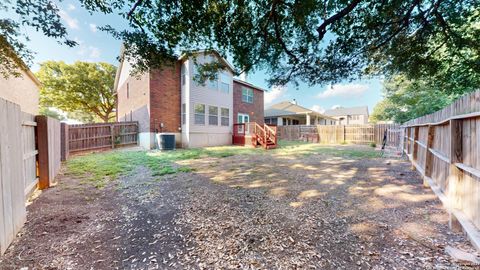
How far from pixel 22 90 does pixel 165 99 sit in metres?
8.06

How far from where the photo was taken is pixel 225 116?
48.7 feet

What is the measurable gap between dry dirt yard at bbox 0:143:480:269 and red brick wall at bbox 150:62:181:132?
7.53 metres

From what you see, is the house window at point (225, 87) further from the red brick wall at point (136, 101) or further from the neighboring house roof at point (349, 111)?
the neighboring house roof at point (349, 111)

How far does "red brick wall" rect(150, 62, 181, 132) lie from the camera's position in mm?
11641

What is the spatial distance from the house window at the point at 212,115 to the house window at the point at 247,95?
3.92m

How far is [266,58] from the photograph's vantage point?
6613mm

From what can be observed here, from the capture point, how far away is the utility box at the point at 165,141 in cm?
1105

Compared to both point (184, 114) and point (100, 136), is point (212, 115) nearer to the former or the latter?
point (184, 114)

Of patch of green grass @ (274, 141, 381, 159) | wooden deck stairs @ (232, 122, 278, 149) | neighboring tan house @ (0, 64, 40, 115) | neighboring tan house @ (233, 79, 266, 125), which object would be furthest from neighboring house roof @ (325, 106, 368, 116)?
neighboring tan house @ (0, 64, 40, 115)

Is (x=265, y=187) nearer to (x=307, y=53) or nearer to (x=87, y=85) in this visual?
(x=307, y=53)

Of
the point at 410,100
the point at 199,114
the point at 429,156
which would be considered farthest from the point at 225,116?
the point at 410,100

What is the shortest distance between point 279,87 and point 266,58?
1.81 metres

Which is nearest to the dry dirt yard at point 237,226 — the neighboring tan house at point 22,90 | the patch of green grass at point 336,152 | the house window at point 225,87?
the patch of green grass at point 336,152

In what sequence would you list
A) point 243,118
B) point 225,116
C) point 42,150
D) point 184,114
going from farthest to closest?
point 243,118
point 225,116
point 184,114
point 42,150
